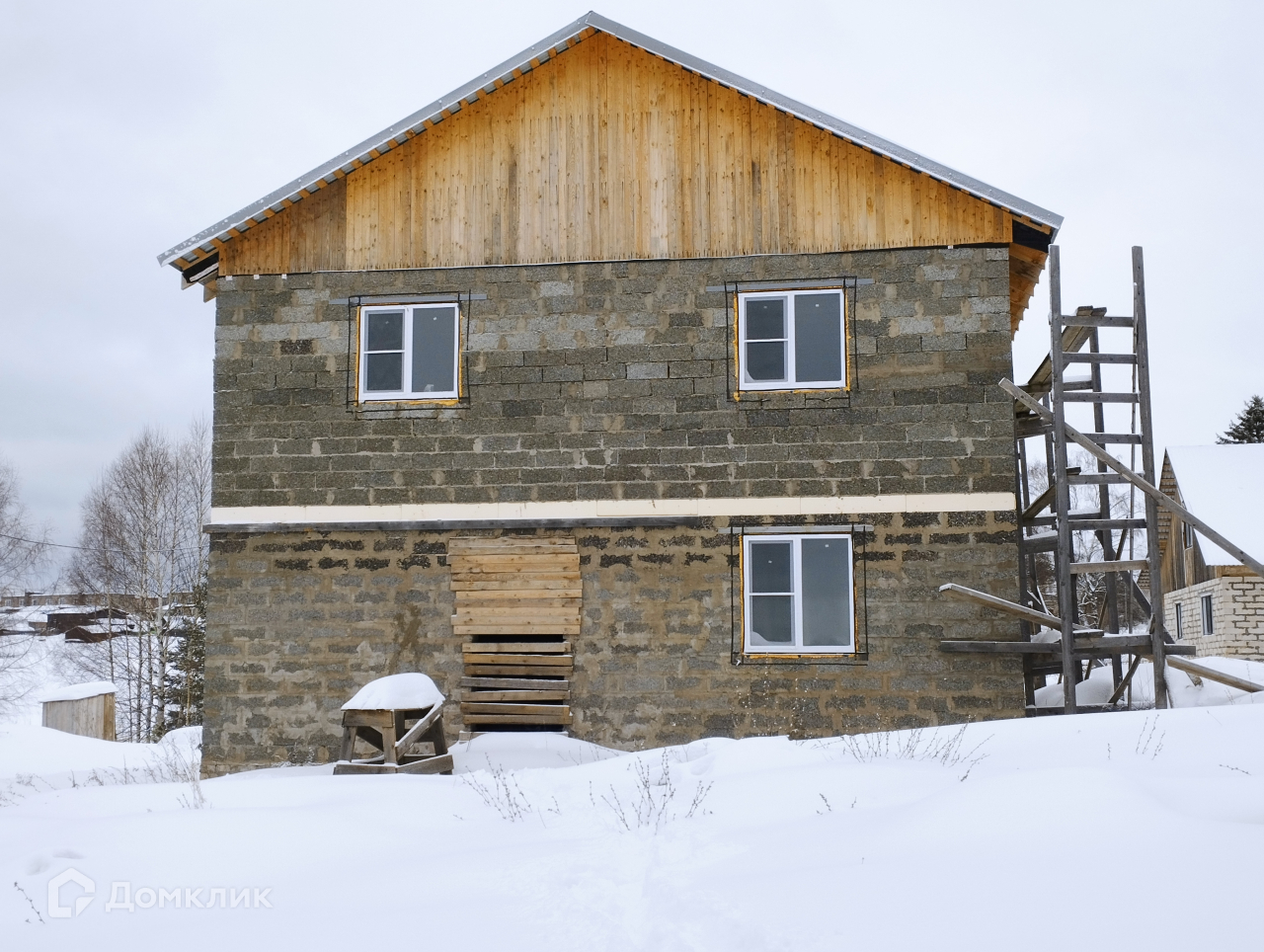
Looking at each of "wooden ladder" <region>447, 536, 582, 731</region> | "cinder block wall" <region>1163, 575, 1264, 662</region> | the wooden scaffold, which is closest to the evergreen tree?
"cinder block wall" <region>1163, 575, 1264, 662</region>

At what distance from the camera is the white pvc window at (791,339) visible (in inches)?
454

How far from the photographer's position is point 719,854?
562 cm

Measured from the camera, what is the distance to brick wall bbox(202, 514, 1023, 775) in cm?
1099

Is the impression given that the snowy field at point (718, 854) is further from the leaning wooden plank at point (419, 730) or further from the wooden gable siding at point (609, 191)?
the wooden gable siding at point (609, 191)

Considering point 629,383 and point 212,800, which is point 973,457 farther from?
point 212,800

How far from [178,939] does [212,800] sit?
2.93 m

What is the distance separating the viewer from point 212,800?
301 inches

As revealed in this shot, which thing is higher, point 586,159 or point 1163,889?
point 586,159

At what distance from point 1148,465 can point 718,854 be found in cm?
767

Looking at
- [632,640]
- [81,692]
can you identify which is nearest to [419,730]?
[632,640]

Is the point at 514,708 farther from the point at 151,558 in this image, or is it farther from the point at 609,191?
the point at 151,558

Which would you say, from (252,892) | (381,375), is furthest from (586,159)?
(252,892)

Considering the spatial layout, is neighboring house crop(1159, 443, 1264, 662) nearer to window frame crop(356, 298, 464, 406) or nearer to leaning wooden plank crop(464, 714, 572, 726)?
leaning wooden plank crop(464, 714, 572, 726)

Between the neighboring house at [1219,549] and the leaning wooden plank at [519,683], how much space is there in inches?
715
